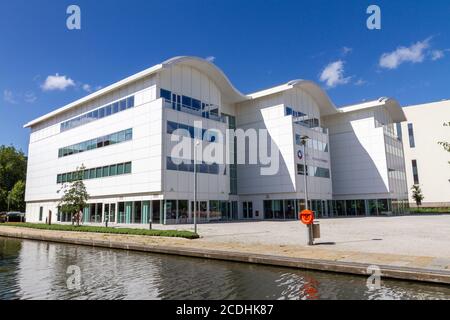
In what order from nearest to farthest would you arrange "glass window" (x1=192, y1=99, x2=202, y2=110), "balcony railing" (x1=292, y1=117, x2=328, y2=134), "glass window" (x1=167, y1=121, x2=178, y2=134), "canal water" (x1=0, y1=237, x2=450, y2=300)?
"canal water" (x1=0, y1=237, x2=450, y2=300), "glass window" (x1=167, y1=121, x2=178, y2=134), "glass window" (x1=192, y1=99, x2=202, y2=110), "balcony railing" (x1=292, y1=117, x2=328, y2=134)

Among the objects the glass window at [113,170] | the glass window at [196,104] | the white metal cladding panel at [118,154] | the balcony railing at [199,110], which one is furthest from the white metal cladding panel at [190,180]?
the glass window at [113,170]

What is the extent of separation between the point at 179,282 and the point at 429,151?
257ft

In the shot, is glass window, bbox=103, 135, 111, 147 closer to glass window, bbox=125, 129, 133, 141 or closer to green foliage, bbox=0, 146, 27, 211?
glass window, bbox=125, 129, 133, 141

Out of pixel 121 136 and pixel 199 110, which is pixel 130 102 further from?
pixel 199 110

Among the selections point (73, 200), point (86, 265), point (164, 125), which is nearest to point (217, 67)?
point (164, 125)

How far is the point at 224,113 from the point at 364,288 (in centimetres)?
4147

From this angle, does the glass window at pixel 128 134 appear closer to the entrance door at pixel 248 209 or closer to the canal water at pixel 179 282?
the entrance door at pixel 248 209

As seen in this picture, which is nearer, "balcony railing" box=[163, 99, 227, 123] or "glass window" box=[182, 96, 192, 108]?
"balcony railing" box=[163, 99, 227, 123]

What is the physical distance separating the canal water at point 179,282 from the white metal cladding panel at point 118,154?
21.9m

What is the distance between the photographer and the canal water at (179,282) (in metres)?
8.88

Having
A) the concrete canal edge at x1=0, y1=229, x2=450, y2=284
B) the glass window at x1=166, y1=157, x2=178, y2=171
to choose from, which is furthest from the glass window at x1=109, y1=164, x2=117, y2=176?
the concrete canal edge at x1=0, y1=229, x2=450, y2=284

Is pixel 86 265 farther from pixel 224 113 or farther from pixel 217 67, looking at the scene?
pixel 224 113

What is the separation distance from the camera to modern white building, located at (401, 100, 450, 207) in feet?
240

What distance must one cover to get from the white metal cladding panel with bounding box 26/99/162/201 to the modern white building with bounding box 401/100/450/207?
61706mm
